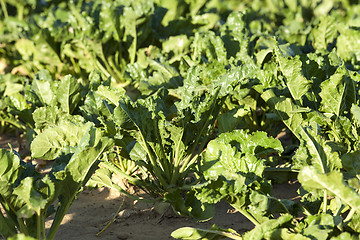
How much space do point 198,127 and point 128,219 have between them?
776 millimetres

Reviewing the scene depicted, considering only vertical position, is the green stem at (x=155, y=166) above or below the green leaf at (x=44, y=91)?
below

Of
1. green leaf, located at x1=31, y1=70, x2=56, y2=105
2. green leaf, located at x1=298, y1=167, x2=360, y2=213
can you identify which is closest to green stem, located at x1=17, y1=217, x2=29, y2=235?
green leaf, located at x1=298, y1=167, x2=360, y2=213

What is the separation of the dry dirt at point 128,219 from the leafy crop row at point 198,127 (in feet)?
0.41

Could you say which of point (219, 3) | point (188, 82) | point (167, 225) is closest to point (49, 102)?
point (188, 82)

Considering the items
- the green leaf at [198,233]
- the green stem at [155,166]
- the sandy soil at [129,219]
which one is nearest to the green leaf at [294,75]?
the sandy soil at [129,219]

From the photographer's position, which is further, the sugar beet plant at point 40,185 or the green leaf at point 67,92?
the green leaf at point 67,92

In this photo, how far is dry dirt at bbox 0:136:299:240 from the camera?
2.78m

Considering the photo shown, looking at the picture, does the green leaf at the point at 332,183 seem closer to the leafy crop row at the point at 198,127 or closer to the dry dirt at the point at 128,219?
the leafy crop row at the point at 198,127

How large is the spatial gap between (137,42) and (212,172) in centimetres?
282

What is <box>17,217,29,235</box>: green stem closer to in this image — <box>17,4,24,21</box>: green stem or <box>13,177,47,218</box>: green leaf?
<box>13,177,47,218</box>: green leaf

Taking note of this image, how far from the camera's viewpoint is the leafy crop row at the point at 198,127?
222 cm

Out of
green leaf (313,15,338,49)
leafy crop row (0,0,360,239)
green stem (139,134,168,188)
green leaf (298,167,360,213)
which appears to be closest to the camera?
green leaf (298,167,360,213)

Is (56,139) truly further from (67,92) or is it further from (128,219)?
(67,92)

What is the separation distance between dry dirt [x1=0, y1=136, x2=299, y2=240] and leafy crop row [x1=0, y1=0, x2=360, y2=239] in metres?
0.13
